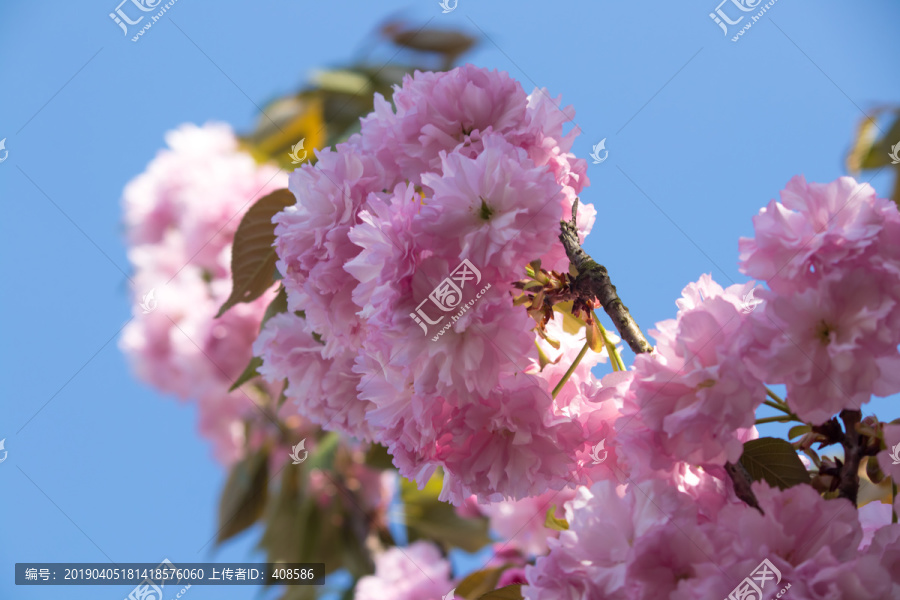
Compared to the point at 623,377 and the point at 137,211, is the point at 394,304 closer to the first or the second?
the point at 623,377

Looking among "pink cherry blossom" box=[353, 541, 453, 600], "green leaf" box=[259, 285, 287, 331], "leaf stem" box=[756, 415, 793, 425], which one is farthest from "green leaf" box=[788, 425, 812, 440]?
"pink cherry blossom" box=[353, 541, 453, 600]

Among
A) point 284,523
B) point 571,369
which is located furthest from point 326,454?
point 571,369

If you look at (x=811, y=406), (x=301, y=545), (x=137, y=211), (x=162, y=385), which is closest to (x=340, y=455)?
(x=301, y=545)

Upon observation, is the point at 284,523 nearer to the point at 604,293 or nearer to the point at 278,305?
the point at 278,305

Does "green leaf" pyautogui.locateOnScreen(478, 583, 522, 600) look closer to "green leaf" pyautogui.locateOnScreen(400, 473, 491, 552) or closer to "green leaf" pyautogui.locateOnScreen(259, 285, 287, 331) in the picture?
"green leaf" pyautogui.locateOnScreen(259, 285, 287, 331)

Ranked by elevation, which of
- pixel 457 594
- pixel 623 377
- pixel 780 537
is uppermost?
pixel 623 377
